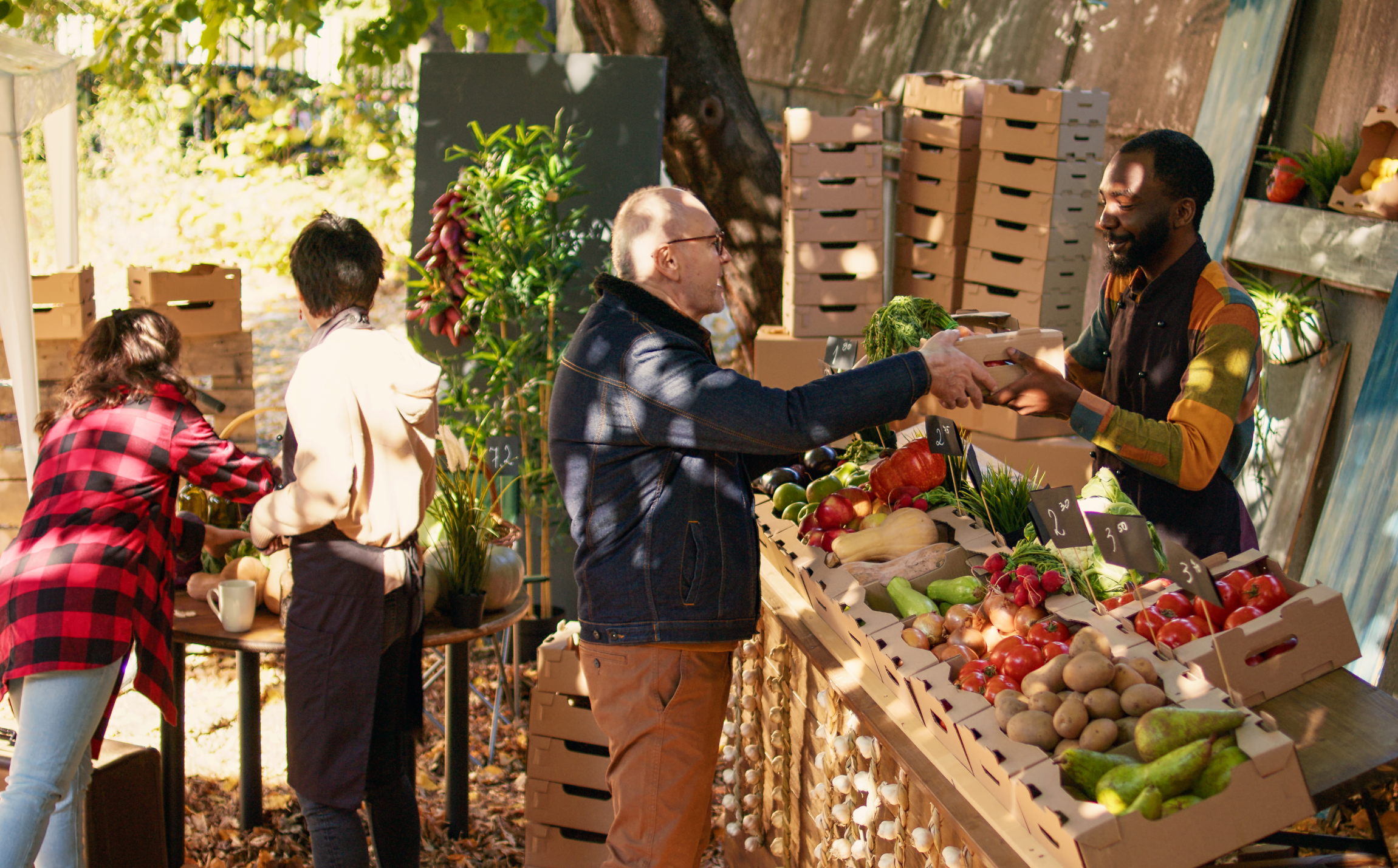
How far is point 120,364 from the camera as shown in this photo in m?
3.11

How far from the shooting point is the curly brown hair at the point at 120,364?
3.10 meters

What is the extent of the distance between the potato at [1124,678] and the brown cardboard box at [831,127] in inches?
126

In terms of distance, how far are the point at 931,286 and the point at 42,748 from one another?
3.77 meters

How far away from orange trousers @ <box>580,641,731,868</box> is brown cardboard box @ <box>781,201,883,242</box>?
2.63m

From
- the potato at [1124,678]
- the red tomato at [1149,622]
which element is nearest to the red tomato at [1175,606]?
the red tomato at [1149,622]

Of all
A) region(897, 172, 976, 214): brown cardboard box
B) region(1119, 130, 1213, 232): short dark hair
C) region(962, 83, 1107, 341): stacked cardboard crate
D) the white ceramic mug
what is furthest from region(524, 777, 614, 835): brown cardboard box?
region(897, 172, 976, 214): brown cardboard box

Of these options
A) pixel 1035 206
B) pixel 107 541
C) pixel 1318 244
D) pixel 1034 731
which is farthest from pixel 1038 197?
pixel 107 541

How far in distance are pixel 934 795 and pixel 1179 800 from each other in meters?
0.50

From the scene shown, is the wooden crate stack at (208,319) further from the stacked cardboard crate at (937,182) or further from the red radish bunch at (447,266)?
the stacked cardboard crate at (937,182)

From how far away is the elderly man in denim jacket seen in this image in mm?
2371

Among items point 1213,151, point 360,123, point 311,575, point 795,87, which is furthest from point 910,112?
point 360,123

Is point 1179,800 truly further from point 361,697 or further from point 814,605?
point 361,697

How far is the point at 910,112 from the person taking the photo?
5.09 meters

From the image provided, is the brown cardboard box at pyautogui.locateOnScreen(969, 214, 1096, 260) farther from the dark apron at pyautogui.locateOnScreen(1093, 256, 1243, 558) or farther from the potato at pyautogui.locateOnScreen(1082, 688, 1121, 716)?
the potato at pyautogui.locateOnScreen(1082, 688, 1121, 716)
